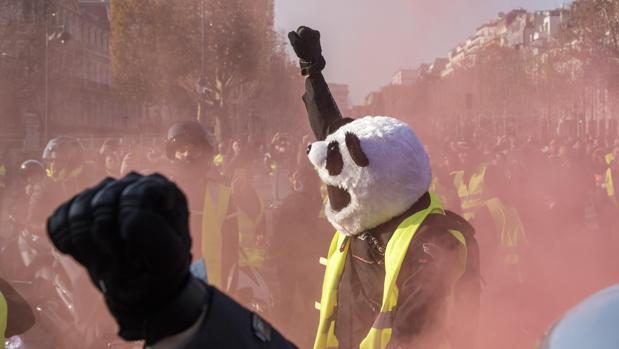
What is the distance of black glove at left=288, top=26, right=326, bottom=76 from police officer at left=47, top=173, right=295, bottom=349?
5.75 feet

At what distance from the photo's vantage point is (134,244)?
873 mm

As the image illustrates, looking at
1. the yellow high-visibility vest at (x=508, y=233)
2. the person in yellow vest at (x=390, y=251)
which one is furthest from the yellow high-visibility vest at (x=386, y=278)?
the yellow high-visibility vest at (x=508, y=233)

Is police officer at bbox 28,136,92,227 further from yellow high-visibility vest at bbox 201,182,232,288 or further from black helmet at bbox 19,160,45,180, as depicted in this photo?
yellow high-visibility vest at bbox 201,182,232,288

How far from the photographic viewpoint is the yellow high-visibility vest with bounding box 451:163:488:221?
24.6ft

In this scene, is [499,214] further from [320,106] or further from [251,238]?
[320,106]

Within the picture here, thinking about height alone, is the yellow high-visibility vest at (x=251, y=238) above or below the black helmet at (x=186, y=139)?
below

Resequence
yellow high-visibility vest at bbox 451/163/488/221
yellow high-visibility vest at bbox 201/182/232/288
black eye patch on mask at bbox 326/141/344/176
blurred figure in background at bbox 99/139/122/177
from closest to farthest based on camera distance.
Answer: black eye patch on mask at bbox 326/141/344/176
yellow high-visibility vest at bbox 201/182/232/288
yellow high-visibility vest at bbox 451/163/488/221
blurred figure in background at bbox 99/139/122/177

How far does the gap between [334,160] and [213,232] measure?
162cm

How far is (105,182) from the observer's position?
0.94 metres

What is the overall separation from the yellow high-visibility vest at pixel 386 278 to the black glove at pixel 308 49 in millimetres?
672

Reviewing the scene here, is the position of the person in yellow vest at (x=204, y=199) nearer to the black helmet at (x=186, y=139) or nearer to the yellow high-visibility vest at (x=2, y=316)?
the black helmet at (x=186, y=139)

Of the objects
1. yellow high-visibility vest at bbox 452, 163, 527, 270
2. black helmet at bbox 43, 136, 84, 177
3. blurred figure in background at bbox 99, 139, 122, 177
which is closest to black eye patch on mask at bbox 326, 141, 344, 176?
A: black helmet at bbox 43, 136, 84, 177

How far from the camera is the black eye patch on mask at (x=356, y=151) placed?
2283mm

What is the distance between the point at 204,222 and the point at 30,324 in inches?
59.1
